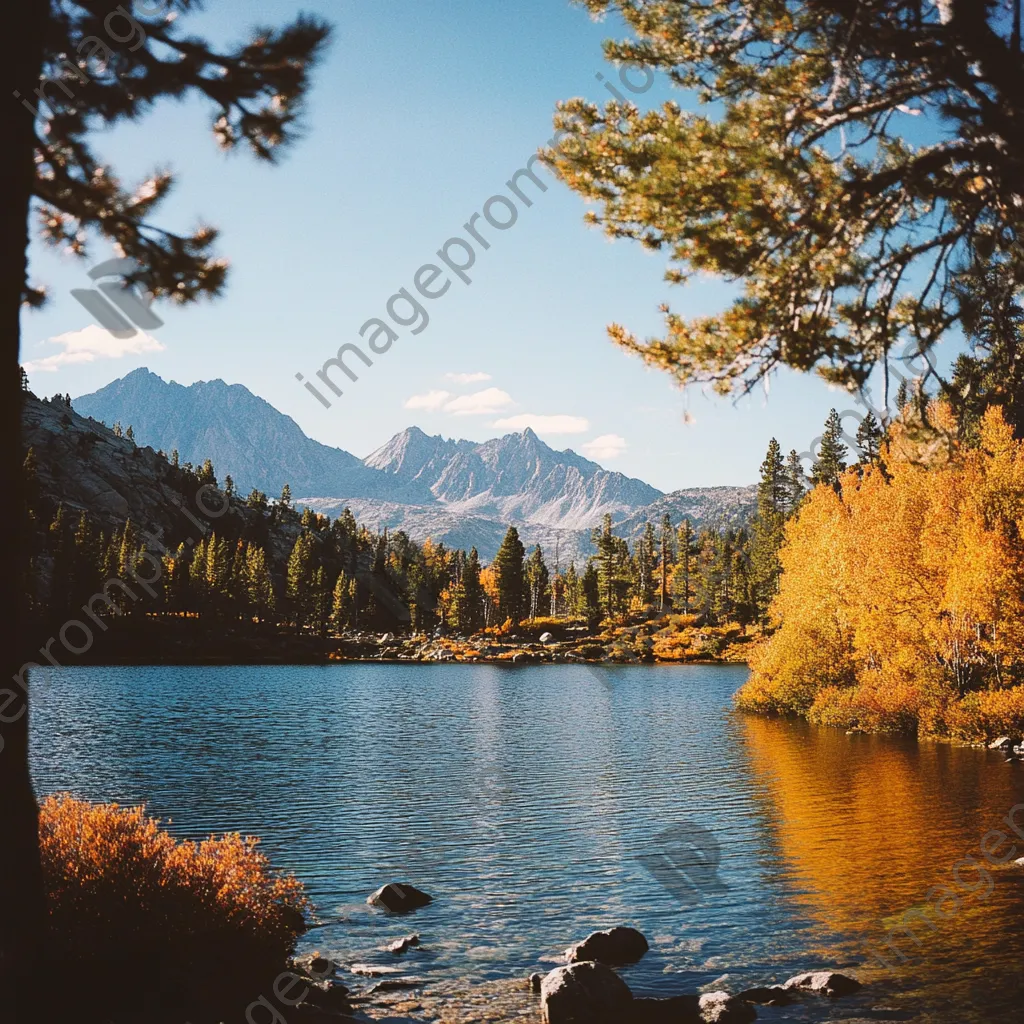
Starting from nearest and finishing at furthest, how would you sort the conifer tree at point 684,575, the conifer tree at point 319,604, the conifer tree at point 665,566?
1. the conifer tree at point 319,604
2. the conifer tree at point 684,575
3. the conifer tree at point 665,566

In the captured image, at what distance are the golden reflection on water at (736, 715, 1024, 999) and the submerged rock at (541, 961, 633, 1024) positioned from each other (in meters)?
4.85

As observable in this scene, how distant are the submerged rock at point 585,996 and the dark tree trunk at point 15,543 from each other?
8.07 metres

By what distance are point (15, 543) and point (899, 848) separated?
2289 cm

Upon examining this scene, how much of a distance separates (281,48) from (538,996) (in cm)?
1425

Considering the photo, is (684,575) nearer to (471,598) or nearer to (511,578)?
(511,578)

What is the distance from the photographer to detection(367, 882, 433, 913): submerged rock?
60.3 ft

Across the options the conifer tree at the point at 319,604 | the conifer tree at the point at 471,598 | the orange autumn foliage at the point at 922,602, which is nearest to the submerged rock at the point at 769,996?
the orange autumn foliage at the point at 922,602

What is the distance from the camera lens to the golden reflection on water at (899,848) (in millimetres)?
15586

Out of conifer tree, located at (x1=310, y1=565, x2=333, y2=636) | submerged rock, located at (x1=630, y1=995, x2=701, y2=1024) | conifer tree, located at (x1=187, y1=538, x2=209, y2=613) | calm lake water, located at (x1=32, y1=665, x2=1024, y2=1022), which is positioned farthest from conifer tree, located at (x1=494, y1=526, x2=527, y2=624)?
submerged rock, located at (x1=630, y1=995, x2=701, y2=1024)

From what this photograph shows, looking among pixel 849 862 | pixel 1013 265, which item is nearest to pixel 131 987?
pixel 1013 265

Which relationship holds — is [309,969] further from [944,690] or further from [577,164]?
[944,690]

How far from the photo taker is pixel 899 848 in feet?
72.8

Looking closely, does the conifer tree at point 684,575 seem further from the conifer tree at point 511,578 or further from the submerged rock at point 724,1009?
the submerged rock at point 724,1009

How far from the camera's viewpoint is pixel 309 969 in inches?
572
